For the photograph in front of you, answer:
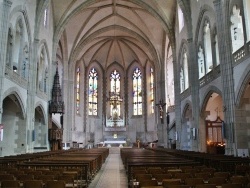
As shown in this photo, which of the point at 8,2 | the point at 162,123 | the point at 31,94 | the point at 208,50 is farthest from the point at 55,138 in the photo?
the point at 208,50

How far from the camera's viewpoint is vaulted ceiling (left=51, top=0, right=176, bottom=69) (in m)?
28.5

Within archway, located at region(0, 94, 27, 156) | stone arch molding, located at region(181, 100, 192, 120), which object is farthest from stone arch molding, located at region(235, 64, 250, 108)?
archway, located at region(0, 94, 27, 156)

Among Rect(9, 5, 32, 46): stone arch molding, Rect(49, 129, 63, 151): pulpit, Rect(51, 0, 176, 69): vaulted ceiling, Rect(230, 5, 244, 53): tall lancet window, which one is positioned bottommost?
Rect(49, 129, 63, 151): pulpit

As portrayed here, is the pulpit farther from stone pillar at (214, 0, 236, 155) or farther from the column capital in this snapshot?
stone pillar at (214, 0, 236, 155)

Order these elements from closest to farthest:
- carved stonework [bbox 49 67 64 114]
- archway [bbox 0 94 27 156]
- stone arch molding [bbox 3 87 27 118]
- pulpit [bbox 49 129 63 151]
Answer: stone arch molding [bbox 3 87 27 118] → archway [bbox 0 94 27 156] → pulpit [bbox 49 129 63 151] → carved stonework [bbox 49 67 64 114]

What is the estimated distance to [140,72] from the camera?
45.3 metres

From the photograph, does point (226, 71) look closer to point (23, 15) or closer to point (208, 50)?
point (208, 50)

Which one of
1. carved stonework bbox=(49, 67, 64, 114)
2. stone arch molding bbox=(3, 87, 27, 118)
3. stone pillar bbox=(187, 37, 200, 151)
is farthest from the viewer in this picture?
carved stonework bbox=(49, 67, 64, 114)

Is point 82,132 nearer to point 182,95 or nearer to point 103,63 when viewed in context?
point 103,63

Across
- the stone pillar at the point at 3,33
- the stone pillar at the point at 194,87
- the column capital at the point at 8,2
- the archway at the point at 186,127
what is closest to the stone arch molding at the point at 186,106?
the archway at the point at 186,127

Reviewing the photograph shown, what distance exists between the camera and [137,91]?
45594 mm

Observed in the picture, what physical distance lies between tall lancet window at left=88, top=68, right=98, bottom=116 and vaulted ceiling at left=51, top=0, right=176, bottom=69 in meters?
2.55

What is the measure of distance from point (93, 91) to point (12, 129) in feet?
83.2

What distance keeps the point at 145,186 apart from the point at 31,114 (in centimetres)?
1763
